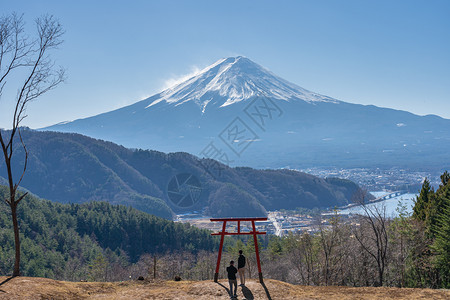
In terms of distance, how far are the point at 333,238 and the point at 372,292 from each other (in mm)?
19006

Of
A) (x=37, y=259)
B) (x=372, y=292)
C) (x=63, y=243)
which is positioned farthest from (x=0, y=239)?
(x=372, y=292)

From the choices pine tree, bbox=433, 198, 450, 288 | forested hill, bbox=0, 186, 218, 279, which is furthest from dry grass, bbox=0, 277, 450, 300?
forested hill, bbox=0, 186, 218, 279

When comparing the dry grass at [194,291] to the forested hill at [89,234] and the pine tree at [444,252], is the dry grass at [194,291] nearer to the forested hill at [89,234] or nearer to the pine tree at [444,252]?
the pine tree at [444,252]

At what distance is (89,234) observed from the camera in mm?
108625

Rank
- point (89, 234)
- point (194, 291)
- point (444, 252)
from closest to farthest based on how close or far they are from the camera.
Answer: point (194, 291) < point (444, 252) < point (89, 234)

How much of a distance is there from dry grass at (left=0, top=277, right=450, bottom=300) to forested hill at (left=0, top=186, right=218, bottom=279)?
73.1 metres

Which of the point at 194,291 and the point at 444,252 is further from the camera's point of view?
the point at 444,252

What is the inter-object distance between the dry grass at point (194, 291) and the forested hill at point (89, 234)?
7313cm

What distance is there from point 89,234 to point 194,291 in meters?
102

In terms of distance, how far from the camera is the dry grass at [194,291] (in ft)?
45.1

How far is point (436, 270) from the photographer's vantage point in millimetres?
27547

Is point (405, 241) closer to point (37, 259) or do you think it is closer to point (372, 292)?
point (372, 292)

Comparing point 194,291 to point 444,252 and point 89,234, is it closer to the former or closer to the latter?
point 444,252

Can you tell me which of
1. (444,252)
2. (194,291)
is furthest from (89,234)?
(194,291)
